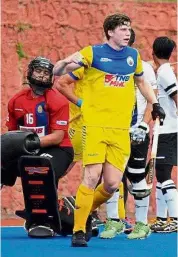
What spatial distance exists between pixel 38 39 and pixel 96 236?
4.55 meters

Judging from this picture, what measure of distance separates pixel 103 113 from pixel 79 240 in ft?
3.52

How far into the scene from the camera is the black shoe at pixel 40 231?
11.4m

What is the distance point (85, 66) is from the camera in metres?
10.6

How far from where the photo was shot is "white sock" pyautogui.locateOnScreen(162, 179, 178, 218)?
41.4 feet

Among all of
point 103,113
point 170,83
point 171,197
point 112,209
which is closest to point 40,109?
point 103,113

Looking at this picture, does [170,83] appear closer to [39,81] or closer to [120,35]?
[39,81]

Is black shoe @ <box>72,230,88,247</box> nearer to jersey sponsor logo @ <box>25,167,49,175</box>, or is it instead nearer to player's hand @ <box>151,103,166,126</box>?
jersey sponsor logo @ <box>25,167,49,175</box>

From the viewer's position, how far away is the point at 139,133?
1180 cm

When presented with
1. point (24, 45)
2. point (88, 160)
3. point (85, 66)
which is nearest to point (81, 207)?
point (88, 160)

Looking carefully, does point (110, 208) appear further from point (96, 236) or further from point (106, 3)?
point (106, 3)

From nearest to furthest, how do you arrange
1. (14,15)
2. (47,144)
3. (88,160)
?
(88,160) → (47,144) → (14,15)

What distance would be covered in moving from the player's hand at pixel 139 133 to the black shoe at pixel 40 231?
1.18m

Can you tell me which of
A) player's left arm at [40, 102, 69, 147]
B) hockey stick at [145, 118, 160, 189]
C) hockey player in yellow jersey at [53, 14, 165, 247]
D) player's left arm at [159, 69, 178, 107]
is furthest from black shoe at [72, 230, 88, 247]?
player's left arm at [159, 69, 178, 107]

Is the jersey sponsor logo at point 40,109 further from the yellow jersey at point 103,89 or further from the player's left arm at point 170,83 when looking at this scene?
the player's left arm at point 170,83
